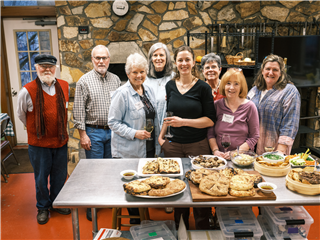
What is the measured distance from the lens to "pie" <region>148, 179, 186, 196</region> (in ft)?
5.04

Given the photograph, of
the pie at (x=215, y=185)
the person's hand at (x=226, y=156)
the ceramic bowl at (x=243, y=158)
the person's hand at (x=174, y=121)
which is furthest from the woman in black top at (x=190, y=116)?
the pie at (x=215, y=185)

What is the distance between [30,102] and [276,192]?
2.25 m

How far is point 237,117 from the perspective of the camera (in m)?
2.19

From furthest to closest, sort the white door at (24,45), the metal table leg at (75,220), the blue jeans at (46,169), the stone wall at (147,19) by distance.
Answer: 1. the white door at (24,45)
2. the stone wall at (147,19)
3. the blue jeans at (46,169)
4. the metal table leg at (75,220)

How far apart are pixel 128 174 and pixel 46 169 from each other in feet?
4.64

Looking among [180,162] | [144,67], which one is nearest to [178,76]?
[144,67]

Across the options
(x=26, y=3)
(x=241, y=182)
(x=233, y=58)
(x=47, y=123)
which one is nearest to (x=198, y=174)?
(x=241, y=182)

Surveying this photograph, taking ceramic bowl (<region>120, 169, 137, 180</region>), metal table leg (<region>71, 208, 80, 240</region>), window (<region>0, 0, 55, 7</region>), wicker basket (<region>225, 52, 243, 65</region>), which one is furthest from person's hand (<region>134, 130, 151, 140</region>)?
window (<region>0, 0, 55, 7</region>)

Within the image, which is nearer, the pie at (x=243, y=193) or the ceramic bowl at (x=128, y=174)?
the pie at (x=243, y=193)

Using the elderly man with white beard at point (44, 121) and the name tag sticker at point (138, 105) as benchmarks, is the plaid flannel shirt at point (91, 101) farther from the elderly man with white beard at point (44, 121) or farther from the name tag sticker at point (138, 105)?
the name tag sticker at point (138, 105)

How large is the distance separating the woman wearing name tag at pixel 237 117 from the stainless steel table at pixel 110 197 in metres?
0.44

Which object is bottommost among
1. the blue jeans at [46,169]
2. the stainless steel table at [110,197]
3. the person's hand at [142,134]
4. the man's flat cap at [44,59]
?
the blue jeans at [46,169]

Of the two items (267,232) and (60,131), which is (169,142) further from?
(60,131)

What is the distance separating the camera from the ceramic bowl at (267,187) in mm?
1542
